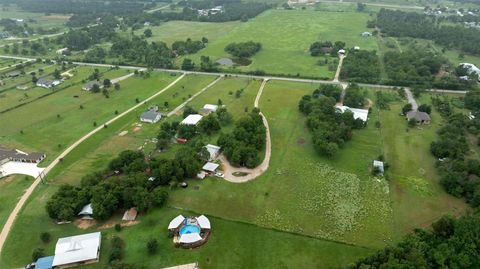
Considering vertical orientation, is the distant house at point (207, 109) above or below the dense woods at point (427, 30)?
above

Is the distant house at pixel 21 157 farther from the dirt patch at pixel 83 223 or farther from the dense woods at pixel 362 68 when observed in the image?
the dense woods at pixel 362 68

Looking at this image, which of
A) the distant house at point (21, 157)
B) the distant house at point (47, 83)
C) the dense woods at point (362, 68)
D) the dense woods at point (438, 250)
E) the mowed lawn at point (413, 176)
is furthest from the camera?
the distant house at point (47, 83)

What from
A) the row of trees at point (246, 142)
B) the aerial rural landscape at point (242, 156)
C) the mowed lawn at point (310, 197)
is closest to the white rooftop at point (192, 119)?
the aerial rural landscape at point (242, 156)

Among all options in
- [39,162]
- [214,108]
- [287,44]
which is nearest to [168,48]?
[287,44]

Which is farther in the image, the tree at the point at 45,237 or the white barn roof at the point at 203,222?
the white barn roof at the point at 203,222

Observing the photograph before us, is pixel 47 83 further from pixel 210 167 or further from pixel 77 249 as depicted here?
pixel 77 249

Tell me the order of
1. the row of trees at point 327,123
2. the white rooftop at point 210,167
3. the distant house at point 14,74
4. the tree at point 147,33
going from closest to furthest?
the white rooftop at point 210,167
the row of trees at point 327,123
the distant house at point 14,74
the tree at point 147,33
